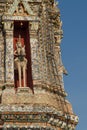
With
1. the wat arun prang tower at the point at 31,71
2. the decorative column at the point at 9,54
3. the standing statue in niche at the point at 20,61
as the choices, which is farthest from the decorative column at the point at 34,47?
the decorative column at the point at 9,54

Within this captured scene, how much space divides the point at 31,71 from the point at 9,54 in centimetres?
109

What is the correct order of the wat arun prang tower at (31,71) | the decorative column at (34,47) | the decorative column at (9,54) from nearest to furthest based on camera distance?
the wat arun prang tower at (31,71) < the decorative column at (9,54) < the decorative column at (34,47)

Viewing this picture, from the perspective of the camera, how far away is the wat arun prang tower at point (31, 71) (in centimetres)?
1898

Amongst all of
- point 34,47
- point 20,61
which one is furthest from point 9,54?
point 34,47

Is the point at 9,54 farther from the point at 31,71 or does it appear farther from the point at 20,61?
the point at 31,71

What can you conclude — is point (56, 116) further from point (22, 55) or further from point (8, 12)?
point (8, 12)

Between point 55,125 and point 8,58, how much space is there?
318 cm

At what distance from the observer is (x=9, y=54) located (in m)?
20.4

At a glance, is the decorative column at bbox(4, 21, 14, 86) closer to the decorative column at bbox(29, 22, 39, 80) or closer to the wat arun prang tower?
the wat arun prang tower

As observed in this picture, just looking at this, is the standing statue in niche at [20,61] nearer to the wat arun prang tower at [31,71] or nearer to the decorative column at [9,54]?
the wat arun prang tower at [31,71]

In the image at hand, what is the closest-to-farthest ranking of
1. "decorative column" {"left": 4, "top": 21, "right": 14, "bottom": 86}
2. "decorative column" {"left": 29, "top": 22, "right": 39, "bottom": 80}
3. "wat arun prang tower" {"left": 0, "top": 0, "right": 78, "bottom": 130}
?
"wat arun prang tower" {"left": 0, "top": 0, "right": 78, "bottom": 130} → "decorative column" {"left": 4, "top": 21, "right": 14, "bottom": 86} → "decorative column" {"left": 29, "top": 22, "right": 39, "bottom": 80}

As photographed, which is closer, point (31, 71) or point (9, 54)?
point (31, 71)

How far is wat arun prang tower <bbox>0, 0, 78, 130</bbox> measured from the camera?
19.0 m

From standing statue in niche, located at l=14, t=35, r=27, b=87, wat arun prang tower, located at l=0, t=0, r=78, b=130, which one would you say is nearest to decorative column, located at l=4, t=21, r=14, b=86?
wat arun prang tower, located at l=0, t=0, r=78, b=130
